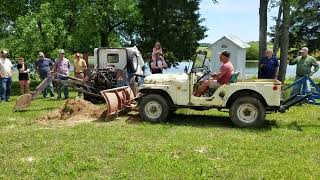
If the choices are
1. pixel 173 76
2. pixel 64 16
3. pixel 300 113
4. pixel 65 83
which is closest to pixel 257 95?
pixel 173 76

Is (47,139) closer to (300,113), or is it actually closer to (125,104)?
(125,104)

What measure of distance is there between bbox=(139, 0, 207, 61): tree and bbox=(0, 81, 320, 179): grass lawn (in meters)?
15.3

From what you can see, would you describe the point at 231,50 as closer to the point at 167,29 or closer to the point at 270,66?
the point at 167,29

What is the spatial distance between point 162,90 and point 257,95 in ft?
6.88

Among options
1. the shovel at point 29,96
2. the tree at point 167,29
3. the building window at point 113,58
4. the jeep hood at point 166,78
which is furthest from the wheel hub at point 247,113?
the tree at point 167,29

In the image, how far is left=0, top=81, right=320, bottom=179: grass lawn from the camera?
21.7 ft

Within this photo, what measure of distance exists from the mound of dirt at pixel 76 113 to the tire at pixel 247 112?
307 centimetres

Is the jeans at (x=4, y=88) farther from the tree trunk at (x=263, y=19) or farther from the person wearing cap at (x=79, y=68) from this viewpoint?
the tree trunk at (x=263, y=19)

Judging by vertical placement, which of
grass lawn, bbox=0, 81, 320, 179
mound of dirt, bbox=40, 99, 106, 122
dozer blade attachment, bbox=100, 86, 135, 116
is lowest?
grass lawn, bbox=0, 81, 320, 179

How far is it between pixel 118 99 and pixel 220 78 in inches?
102

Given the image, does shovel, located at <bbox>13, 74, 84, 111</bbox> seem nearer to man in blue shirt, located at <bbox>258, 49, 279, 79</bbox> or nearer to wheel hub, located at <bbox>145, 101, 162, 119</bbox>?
wheel hub, located at <bbox>145, 101, 162, 119</bbox>

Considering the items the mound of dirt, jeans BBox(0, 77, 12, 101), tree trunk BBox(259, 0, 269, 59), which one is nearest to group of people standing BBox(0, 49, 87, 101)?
jeans BBox(0, 77, 12, 101)

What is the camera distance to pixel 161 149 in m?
7.95

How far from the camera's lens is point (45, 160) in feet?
23.4
